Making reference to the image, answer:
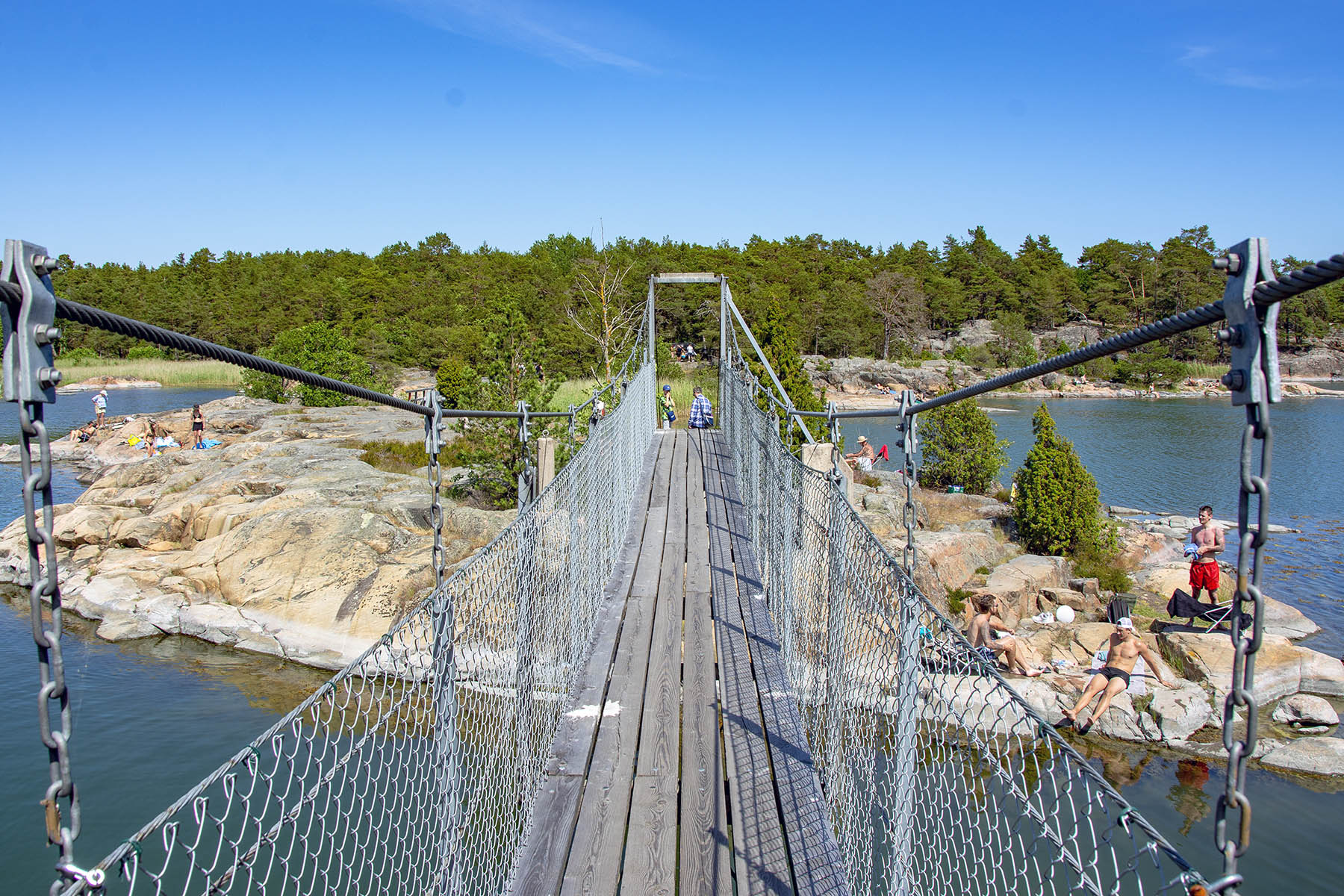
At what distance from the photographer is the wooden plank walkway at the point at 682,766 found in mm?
2592

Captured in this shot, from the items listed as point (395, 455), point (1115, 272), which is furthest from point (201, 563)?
point (1115, 272)

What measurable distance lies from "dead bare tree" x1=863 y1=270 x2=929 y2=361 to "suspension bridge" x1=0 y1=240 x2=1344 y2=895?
4982cm

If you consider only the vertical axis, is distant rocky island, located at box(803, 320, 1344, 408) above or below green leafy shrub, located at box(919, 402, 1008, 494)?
above

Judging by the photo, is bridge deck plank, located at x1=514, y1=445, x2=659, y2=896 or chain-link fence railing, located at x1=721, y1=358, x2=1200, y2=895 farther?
bridge deck plank, located at x1=514, y1=445, x2=659, y2=896

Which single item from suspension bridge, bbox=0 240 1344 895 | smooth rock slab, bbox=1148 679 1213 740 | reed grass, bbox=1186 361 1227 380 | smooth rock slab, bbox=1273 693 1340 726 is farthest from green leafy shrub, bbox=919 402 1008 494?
reed grass, bbox=1186 361 1227 380

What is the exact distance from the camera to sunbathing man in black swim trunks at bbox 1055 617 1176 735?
8031mm

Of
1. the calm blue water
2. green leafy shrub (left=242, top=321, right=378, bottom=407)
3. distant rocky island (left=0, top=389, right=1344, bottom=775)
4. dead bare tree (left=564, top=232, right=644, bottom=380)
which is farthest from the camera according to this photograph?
green leafy shrub (left=242, top=321, right=378, bottom=407)

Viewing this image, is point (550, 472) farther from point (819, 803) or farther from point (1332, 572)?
point (1332, 572)

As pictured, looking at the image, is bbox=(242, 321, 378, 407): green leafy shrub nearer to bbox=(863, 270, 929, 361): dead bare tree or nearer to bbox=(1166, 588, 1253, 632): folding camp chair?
bbox=(1166, 588, 1253, 632): folding camp chair

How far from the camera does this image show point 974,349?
2099 inches

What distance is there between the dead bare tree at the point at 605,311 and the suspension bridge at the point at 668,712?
1171cm

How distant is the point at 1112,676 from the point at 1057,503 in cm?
568

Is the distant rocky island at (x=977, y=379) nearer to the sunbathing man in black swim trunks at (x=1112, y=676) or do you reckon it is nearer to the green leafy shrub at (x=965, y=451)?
the green leafy shrub at (x=965, y=451)

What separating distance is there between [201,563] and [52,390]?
11232 mm
